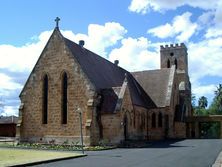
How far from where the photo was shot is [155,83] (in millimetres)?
58406

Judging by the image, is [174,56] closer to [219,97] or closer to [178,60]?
[178,60]

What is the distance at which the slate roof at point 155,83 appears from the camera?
55069 millimetres

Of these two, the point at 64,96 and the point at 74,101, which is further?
the point at 64,96

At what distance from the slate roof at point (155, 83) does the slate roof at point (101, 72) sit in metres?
0.98

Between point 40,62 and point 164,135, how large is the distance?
20.9 m

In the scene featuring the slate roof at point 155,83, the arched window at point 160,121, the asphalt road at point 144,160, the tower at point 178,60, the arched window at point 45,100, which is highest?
the tower at point 178,60

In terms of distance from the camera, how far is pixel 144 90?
188ft

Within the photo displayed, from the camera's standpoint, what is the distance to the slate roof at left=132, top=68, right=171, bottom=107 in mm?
55069

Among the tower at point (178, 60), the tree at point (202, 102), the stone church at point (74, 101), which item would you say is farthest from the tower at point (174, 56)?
the tree at point (202, 102)

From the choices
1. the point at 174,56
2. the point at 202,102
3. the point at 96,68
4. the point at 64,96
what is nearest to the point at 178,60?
the point at 174,56

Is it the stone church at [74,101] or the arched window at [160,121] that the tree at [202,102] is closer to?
the arched window at [160,121]

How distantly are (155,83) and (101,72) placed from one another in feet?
49.7

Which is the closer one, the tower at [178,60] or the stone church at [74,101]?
the stone church at [74,101]

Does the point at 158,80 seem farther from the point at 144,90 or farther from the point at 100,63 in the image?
the point at 100,63
